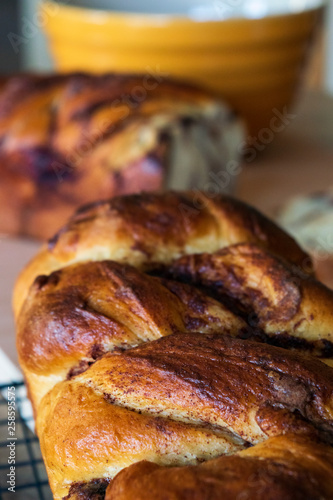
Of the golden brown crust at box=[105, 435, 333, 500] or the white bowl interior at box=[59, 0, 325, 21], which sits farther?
the white bowl interior at box=[59, 0, 325, 21]

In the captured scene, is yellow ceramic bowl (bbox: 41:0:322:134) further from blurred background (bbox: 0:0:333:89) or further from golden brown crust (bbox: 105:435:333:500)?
blurred background (bbox: 0:0:333:89)

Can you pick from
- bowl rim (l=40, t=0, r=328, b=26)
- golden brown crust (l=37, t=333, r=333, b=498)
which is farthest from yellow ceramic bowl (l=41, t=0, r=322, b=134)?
golden brown crust (l=37, t=333, r=333, b=498)

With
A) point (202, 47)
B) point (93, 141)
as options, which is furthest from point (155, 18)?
point (93, 141)

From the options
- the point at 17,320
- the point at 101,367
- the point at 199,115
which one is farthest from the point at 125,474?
the point at 199,115

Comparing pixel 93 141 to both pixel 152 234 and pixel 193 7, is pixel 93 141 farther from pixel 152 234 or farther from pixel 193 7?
pixel 193 7

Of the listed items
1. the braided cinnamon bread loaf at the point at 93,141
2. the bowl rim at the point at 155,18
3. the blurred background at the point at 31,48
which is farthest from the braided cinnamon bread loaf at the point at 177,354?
the blurred background at the point at 31,48

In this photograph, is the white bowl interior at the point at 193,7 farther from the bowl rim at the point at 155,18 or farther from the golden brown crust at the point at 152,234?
the golden brown crust at the point at 152,234
